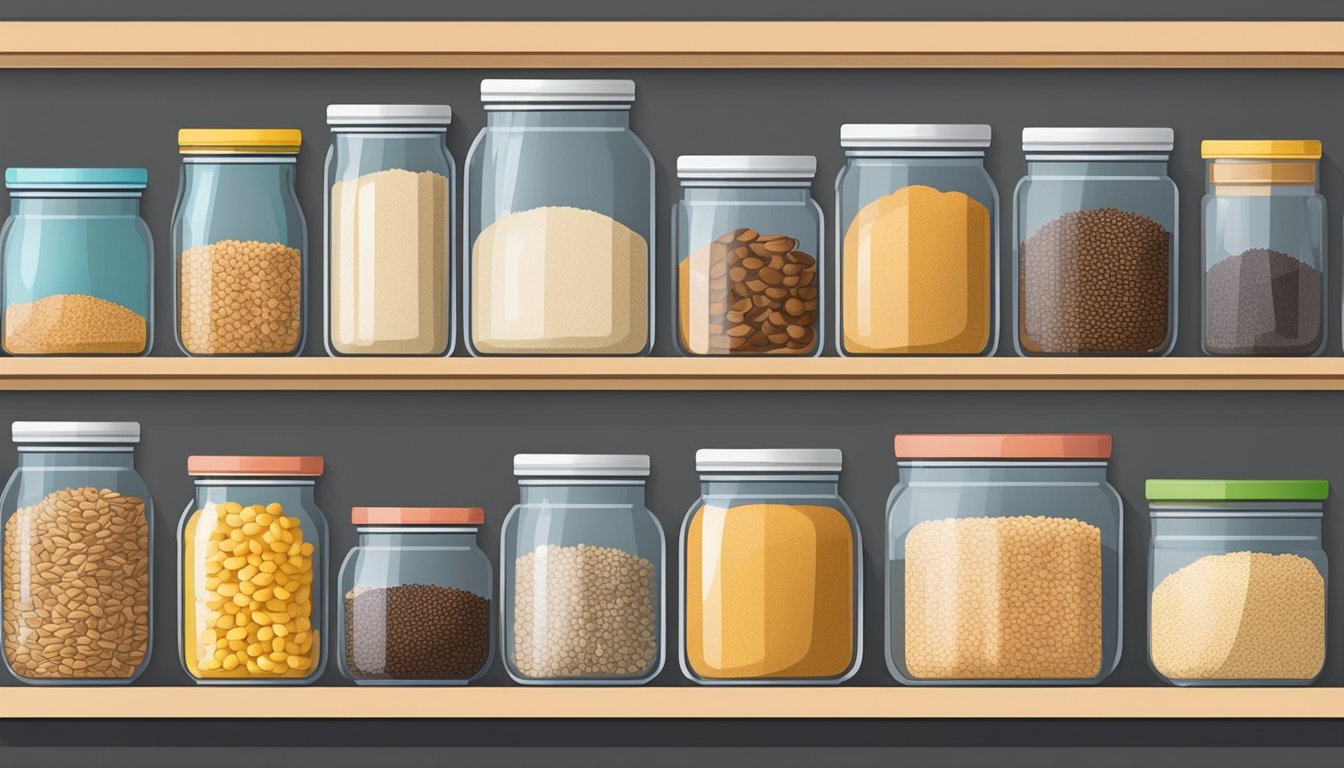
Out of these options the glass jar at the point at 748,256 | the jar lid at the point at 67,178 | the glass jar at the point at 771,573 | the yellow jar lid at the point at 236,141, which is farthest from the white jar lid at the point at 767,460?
the jar lid at the point at 67,178

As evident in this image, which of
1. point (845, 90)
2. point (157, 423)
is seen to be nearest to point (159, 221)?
point (157, 423)

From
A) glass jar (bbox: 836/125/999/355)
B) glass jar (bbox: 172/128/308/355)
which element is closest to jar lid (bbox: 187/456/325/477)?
glass jar (bbox: 172/128/308/355)

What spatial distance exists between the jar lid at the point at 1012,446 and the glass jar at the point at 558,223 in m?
0.32

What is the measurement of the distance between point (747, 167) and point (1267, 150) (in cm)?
54

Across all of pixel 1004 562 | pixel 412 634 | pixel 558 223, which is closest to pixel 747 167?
pixel 558 223

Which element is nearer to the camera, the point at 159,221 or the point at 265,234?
the point at 265,234

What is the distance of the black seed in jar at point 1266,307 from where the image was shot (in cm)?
168

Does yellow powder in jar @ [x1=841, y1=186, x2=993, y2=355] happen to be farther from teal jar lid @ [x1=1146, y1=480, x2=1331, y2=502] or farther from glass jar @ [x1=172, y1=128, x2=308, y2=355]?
glass jar @ [x1=172, y1=128, x2=308, y2=355]

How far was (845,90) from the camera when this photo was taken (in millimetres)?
1834

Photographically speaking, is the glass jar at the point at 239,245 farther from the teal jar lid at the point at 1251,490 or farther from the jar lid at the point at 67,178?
the teal jar lid at the point at 1251,490

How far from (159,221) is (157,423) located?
225 mm

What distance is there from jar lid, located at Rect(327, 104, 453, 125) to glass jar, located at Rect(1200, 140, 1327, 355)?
81cm

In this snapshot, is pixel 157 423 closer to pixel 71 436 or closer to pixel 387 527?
pixel 71 436

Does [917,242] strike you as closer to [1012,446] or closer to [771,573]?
[1012,446]
